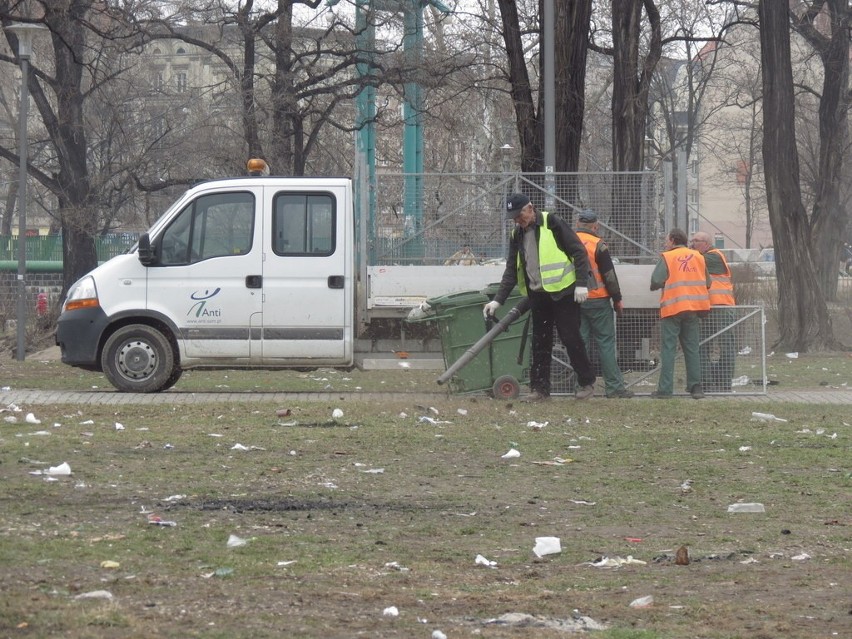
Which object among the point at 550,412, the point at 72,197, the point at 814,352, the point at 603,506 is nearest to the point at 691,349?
the point at 550,412

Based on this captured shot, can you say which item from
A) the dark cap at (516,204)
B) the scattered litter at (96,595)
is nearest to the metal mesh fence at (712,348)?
the dark cap at (516,204)

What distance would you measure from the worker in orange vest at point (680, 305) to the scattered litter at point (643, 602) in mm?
8220

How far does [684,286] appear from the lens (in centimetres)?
1307

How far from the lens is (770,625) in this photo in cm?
464

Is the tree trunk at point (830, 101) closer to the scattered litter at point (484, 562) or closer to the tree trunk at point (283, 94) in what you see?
the tree trunk at point (283, 94)

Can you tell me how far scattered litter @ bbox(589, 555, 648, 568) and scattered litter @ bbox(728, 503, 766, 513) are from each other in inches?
58.1

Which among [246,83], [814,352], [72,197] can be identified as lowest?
[814,352]

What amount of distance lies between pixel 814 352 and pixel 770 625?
20.3 meters

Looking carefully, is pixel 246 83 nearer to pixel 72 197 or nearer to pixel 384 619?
pixel 72 197

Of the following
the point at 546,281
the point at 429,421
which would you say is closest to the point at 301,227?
the point at 546,281

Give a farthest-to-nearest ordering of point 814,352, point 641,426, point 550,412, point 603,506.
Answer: point 814,352 < point 550,412 < point 641,426 < point 603,506

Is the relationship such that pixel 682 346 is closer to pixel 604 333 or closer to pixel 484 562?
pixel 604 333

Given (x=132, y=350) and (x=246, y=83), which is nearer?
(x=132, y=350)

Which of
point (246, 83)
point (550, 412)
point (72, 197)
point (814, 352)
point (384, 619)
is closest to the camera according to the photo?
point (384, 619)
